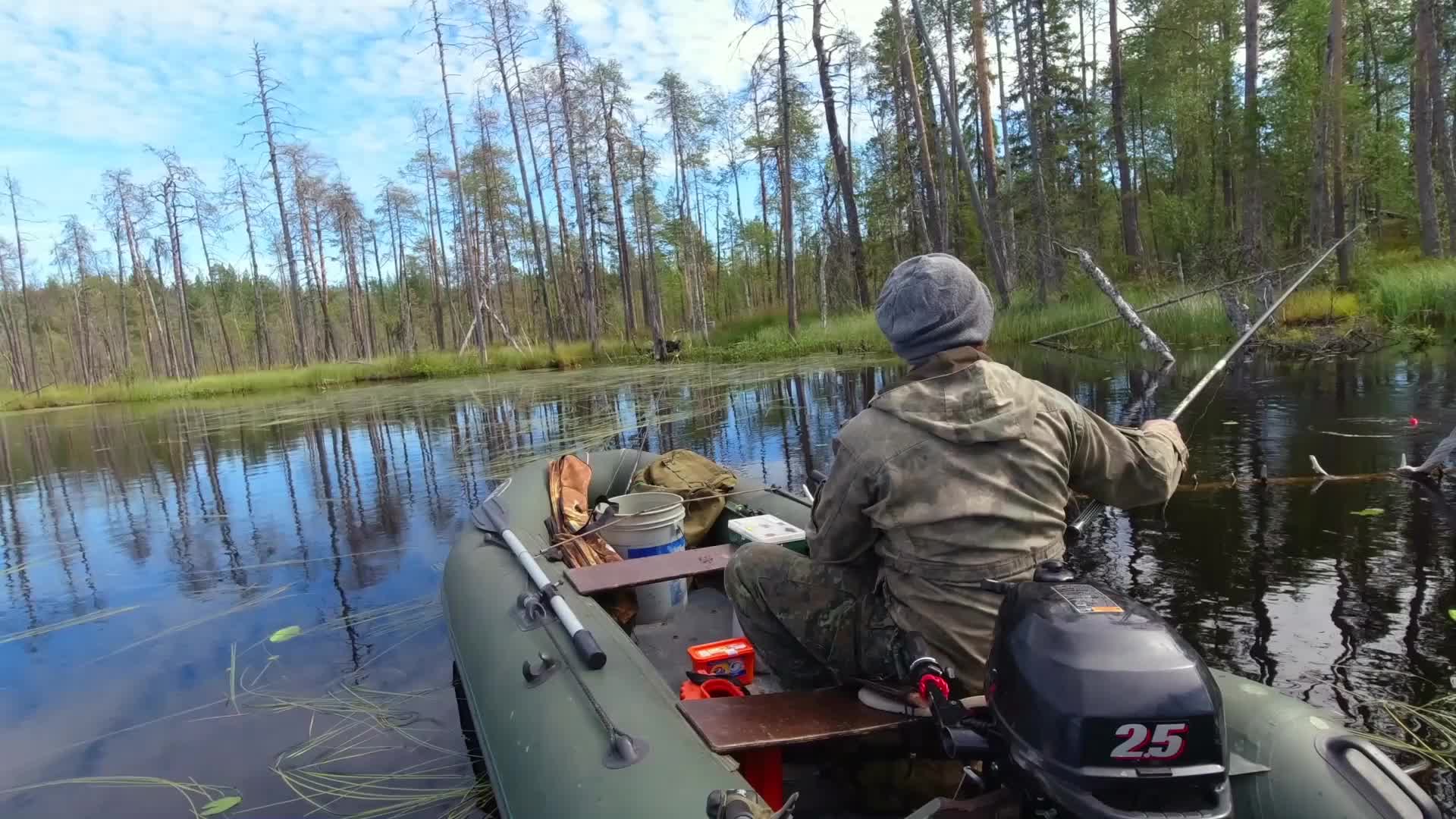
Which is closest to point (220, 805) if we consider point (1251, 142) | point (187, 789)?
point (187, 789)

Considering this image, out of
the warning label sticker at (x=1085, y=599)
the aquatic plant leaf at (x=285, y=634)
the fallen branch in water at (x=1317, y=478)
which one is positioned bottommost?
the aquatic plant leaf at (x=285, y=634)

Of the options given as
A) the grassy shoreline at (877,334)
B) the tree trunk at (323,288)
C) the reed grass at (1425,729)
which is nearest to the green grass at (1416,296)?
the grassy shoreline at (877,334)

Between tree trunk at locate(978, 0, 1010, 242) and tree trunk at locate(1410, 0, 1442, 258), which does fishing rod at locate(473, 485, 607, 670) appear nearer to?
tree trunk at locate(978, 0, 1010, 242)

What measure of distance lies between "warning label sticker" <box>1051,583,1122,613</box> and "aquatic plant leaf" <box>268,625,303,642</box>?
469 centimetres

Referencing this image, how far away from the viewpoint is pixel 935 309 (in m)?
1.98

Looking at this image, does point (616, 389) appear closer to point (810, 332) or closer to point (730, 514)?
point (810, 332)

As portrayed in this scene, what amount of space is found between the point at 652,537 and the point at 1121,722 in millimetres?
2821

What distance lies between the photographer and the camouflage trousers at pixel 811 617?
83.8 inches

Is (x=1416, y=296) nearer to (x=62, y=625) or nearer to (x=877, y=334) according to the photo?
(x=877, y=334)

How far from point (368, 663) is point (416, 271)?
159 ft

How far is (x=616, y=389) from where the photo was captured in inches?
628

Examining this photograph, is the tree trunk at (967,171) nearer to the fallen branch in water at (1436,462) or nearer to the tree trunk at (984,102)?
the tree trunk at (984,102)

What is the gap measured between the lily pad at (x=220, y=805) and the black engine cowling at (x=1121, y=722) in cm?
310

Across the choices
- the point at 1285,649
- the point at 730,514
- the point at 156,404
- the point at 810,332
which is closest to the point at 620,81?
the point at 810,332
